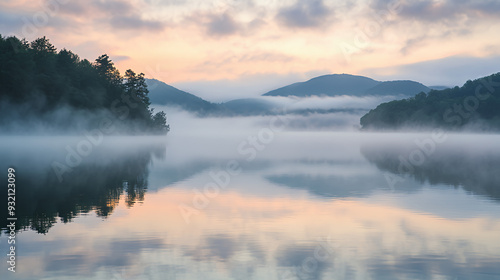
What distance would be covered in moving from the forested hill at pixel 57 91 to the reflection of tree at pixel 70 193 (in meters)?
80.3

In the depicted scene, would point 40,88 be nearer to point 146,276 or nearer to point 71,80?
point 71,80

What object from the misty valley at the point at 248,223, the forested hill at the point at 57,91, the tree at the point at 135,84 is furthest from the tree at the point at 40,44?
the misty valley at the point at 248,223

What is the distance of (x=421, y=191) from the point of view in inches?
1273

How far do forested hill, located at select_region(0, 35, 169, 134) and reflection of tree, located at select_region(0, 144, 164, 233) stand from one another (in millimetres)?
80269

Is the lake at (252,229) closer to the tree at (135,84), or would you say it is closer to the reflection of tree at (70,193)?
the reflection of tree at (70,193)

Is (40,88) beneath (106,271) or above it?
above

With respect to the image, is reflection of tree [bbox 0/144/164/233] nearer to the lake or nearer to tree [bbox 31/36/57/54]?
the lake

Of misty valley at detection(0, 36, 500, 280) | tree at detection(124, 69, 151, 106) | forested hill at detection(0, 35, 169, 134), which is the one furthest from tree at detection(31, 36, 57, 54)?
misty valley at detection(0, 36, 500, 280)

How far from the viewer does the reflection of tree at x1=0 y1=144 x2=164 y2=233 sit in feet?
73.1

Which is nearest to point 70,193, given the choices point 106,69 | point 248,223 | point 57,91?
point 248,223

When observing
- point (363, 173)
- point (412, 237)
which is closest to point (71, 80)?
point (363, 173)

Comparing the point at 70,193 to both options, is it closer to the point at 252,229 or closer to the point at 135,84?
the point at 252,229

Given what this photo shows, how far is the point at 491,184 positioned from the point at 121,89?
145980 mm

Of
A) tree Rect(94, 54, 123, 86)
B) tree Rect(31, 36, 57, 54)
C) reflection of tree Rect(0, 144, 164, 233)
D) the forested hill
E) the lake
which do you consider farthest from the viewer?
tree Rect(94, 54, 123, 86)
